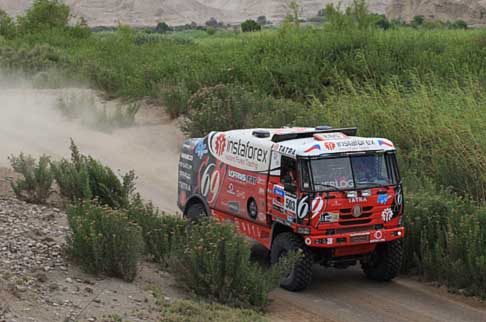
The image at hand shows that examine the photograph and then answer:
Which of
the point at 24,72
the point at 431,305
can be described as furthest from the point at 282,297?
the point at 24,72

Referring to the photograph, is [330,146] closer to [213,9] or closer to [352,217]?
[352,217]

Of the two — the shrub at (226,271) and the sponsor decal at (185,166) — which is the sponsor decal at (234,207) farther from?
the shrub at (226,271)

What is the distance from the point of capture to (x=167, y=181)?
2183cm

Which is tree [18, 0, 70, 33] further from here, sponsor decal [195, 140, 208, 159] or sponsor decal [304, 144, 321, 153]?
sponsor decal [304, 144, 321, 153]

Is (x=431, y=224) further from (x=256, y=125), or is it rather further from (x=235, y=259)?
(x=256, y=125)

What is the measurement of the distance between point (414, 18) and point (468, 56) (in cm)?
5278

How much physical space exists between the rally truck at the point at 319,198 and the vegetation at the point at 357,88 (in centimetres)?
115

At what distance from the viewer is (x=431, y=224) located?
49.0 feet

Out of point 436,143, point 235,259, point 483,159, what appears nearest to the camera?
point 235,259

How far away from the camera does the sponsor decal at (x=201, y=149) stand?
15.5m

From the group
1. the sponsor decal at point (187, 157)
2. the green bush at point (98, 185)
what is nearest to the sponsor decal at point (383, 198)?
the sponsor decal at point (187, 157)

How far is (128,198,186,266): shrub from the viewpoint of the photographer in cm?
1372

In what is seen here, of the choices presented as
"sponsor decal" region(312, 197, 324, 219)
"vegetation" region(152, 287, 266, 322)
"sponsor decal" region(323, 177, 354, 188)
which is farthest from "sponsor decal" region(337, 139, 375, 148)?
"vegetation" region(152, 287, 266, 322)

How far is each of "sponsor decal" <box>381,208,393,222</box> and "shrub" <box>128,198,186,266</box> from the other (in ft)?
9.71
